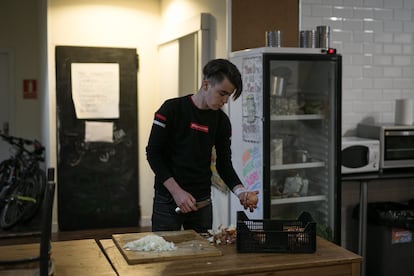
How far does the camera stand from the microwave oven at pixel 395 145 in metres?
3.96

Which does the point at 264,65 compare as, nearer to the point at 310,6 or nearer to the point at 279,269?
the point at 310,6

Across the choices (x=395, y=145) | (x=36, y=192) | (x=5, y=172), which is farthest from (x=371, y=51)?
(x=5, y=172)

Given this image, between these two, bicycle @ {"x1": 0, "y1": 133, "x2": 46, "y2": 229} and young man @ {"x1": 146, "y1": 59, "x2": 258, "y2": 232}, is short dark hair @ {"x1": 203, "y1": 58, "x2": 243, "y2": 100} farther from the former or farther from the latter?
bicycle @ {"x1": 0, "y1": 133, "x2": 46, "y2": 229}

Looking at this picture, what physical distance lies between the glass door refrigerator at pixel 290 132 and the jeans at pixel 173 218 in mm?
748

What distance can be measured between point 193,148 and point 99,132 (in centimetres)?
299

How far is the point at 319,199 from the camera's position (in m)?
3.76

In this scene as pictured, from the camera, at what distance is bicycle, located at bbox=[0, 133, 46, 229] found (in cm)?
571

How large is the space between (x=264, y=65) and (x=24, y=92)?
14.3ft

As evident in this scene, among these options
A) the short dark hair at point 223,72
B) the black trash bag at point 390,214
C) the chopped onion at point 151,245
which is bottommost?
the black trash bag at point 390,214

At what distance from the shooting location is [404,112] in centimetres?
417

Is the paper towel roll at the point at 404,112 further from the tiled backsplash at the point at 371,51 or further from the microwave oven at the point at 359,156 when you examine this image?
the microwave oven at the point at 359,156

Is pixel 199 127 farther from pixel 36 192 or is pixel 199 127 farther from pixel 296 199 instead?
pixel 36 192

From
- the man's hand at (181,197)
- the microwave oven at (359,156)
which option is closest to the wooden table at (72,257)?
the man's hand at (181,197)

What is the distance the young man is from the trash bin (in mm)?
1598
